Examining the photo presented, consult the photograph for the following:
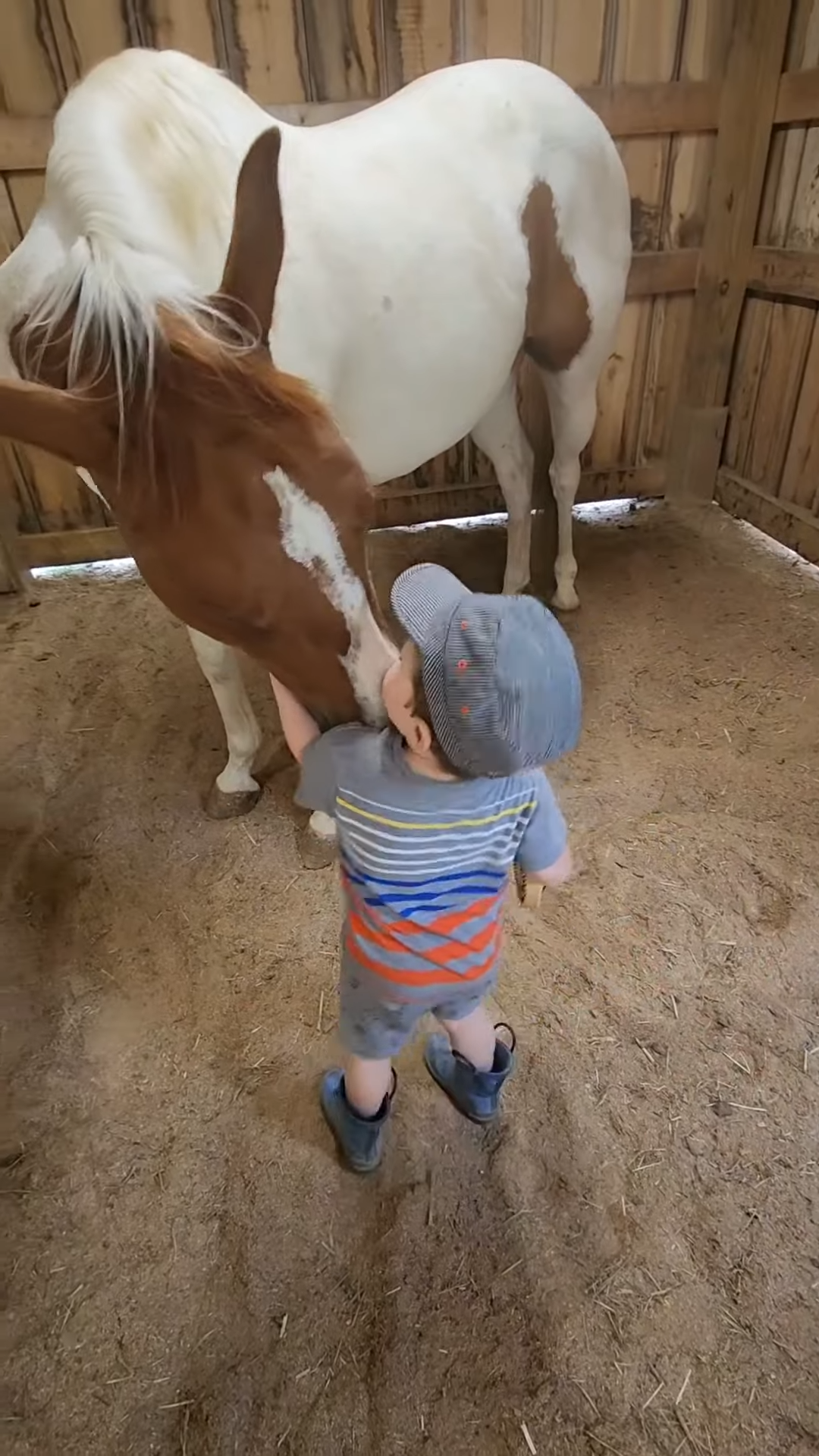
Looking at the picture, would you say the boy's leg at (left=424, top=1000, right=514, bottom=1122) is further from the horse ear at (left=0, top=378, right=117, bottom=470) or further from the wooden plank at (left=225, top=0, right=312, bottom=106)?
the wooden plank at (left=225, top=0, right=312, bottom=106)

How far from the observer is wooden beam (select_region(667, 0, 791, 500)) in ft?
7.36

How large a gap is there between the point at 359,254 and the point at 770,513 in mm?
1630

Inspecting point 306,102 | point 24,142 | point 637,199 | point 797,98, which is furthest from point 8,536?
point 797,98

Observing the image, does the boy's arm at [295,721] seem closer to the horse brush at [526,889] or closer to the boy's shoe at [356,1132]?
the horse brush at [526,889]

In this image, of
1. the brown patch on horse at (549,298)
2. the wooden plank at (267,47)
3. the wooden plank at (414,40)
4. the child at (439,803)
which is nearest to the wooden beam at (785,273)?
the brown patch on horse at (549,298)

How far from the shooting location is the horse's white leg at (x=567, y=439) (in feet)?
6.96

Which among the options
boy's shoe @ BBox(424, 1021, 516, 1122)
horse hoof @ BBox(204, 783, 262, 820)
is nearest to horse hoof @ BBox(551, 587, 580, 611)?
horse hoof @ BBox(204, 783, 262, 820)

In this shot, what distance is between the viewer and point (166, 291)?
34.1 inches

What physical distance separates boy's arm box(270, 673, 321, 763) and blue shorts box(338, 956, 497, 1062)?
0.25 metres

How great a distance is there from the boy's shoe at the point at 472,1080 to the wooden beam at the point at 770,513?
6.08 ft

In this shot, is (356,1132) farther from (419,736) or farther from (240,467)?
(240,467)

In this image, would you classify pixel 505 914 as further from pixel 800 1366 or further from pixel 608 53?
pixel 608 53

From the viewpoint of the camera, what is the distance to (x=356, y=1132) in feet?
3.64

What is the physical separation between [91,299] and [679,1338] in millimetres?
1265
